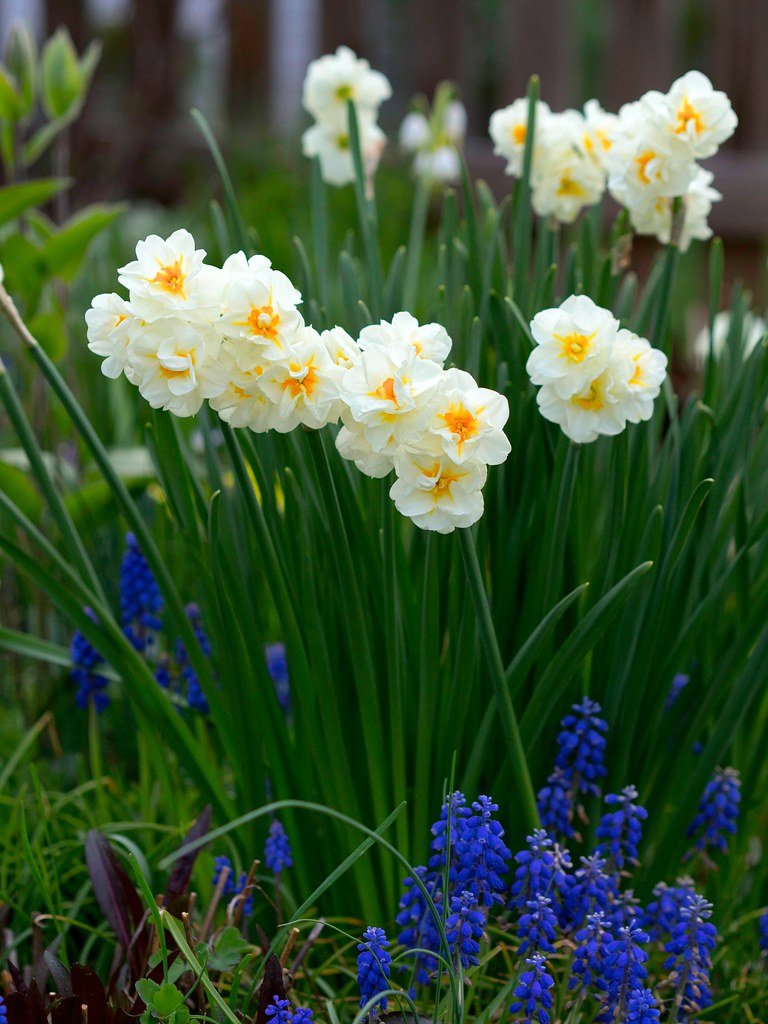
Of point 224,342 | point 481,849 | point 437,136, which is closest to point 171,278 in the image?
point 224,342

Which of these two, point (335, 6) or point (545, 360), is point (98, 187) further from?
point (545, 360)

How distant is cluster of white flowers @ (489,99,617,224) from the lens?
4.77 feet

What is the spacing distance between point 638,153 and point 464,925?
83 cm

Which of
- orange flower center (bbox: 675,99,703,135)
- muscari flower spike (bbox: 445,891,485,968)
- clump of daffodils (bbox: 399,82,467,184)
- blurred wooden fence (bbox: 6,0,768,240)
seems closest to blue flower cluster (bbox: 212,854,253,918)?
muscari flower spike (bbox: 445,891,485,968)

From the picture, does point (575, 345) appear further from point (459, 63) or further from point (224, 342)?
point (459, 63)

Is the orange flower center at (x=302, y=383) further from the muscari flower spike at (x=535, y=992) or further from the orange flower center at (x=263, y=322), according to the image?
the muscari flower spike at (x=535, y=992)

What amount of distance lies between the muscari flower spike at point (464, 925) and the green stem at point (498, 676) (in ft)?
0.47

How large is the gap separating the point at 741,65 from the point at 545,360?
343cm

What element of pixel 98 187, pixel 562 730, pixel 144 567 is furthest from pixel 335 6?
pixel 562 730

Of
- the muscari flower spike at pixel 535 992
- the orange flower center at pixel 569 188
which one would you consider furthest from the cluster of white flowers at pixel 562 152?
the muscari flower spike at pixel 535 992

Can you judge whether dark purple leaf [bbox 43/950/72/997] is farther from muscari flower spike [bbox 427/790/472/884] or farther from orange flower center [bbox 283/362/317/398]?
orange flower center [bbox 283/362/317/398]

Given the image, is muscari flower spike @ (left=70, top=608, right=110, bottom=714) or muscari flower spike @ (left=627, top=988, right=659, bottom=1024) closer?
muscari flower spike @ (left=627, top=988, right=659, bottom=1024)

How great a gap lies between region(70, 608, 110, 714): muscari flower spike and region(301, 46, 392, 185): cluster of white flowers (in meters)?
0.74

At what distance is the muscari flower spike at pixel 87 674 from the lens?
1535 mm
